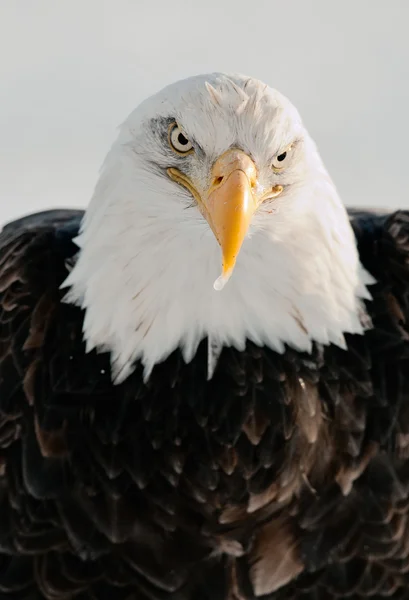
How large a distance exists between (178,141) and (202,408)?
4.02 ft

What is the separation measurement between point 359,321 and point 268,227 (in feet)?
2.37

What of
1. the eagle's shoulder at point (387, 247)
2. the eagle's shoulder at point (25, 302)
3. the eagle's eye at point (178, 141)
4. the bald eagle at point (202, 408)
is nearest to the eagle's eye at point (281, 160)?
the bald eagle at point (202, 408)

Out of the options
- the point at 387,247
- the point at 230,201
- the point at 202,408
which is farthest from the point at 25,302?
the point at 387,247

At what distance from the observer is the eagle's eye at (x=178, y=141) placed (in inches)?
259

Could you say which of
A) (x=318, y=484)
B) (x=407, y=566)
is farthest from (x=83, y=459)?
(x=407, y=566)

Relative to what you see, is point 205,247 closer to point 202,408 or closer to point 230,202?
point 230,202

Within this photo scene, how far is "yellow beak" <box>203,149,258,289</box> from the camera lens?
612cm

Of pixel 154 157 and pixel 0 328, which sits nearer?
pixel 154 157

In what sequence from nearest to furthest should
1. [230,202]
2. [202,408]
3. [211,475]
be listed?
1. [230,202]
2. [211,475]
3. [202,408]

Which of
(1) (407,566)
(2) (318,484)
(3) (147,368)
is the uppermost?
(3) (147,368)

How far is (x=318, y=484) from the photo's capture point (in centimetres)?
683

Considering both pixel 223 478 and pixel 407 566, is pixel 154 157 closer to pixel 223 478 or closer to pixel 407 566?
pixel 223 478

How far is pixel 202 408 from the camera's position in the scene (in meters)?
6.84

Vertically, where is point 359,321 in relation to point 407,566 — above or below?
above
